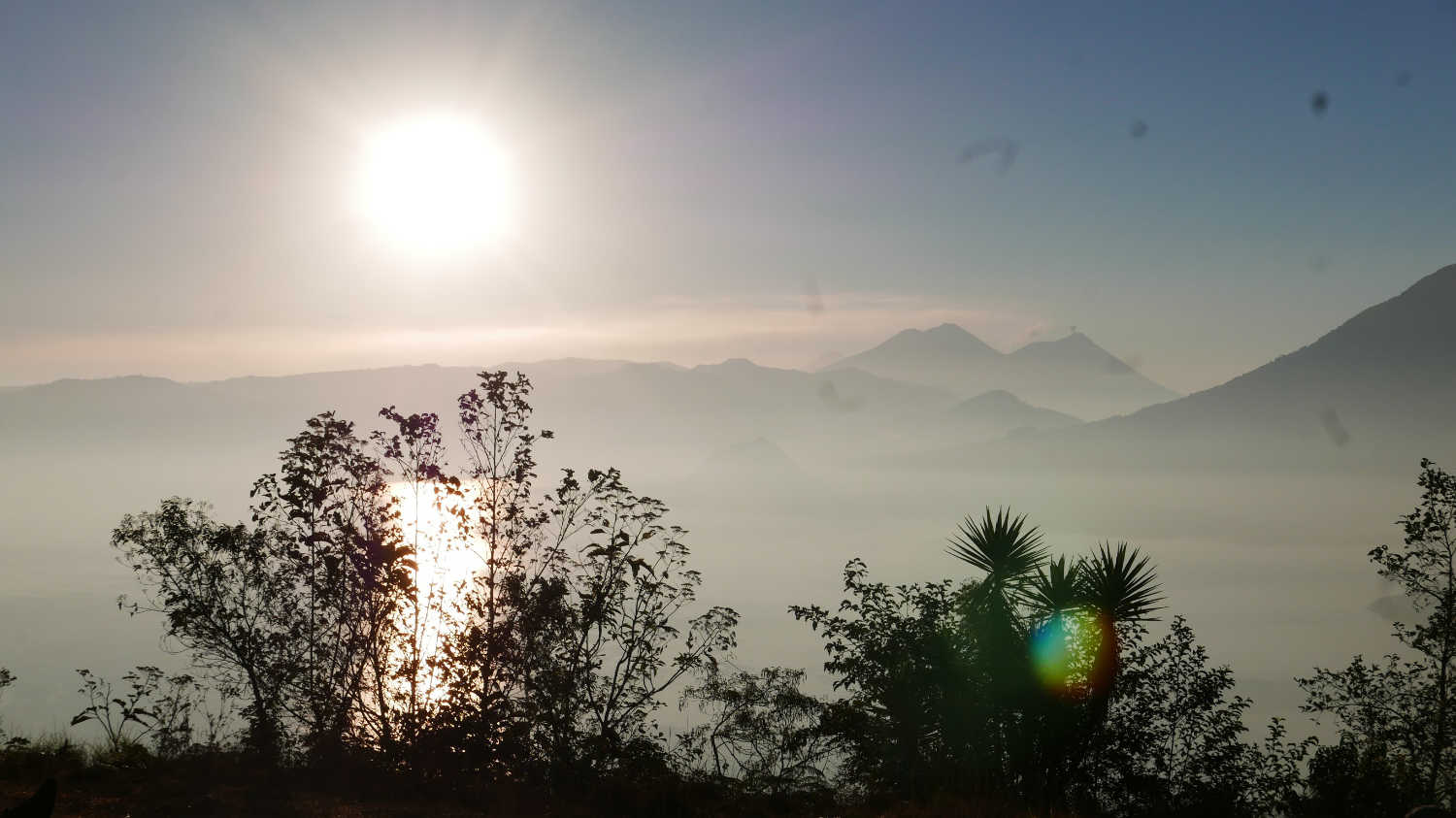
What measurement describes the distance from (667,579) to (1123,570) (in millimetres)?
8276

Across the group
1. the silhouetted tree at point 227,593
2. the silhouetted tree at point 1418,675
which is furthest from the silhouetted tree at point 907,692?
the silhouetted tree at point 1418,675

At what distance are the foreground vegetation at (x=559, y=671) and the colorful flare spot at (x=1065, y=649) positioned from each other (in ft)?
0.17

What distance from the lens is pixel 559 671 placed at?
1427cm

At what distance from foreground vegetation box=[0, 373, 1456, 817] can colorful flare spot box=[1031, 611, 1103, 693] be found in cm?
5

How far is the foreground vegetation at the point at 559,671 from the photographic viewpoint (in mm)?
13195

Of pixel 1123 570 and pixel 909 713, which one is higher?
pixel 1123 570

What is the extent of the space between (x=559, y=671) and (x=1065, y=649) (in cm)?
858

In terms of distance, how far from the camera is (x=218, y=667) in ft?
49.1

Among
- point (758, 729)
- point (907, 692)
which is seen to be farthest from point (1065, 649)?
point (758, 729)

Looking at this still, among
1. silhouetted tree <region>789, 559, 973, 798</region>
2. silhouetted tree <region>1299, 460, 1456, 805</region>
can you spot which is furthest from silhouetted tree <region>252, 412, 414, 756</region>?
silhouetted tree <region>1299, 460, 1456, 805</region>

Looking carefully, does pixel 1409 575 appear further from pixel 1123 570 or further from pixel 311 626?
pixel 311 626

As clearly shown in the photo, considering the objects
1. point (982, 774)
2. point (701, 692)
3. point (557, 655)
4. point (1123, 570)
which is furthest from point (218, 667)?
point (1123, 570)

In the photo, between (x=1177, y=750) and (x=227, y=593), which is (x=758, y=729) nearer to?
(x=1177, y=750)

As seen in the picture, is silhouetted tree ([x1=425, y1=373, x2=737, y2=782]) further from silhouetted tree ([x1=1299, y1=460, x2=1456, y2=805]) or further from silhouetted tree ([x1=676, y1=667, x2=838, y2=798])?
silhouetted tree ([x1=1299, y1=460, x2=1456, y2=805])
